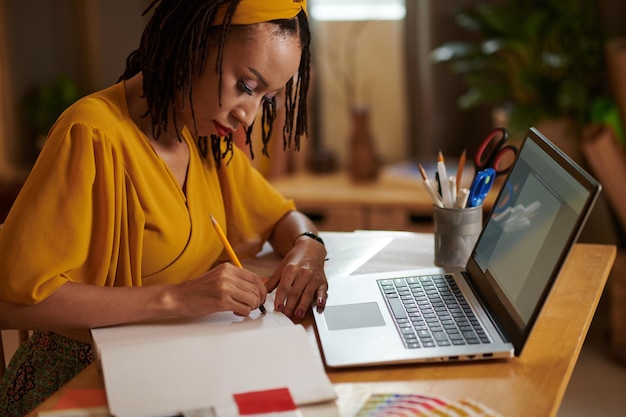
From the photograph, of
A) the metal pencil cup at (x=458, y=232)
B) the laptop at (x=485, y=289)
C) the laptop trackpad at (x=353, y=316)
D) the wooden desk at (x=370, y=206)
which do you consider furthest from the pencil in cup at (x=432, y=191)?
the wooden desk at (x=370, y=206)

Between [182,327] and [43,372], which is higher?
[182,327]

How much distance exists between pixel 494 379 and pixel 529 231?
0.24 meters

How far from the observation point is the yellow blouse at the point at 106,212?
1.21m

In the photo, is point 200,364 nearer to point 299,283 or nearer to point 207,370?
point 207,370

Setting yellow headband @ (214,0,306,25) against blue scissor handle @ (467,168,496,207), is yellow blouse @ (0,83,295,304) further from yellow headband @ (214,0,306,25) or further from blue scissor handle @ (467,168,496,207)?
blue scissor handle @ (467,168,496,207)

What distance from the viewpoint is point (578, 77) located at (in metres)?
3.13

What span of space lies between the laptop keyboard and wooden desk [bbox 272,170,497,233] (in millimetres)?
1645

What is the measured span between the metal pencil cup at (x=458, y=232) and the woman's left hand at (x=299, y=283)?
21 cm

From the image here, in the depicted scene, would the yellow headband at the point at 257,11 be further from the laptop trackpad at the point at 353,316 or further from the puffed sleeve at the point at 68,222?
the laptop trackpad at the point at 353,316

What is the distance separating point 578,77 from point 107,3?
6.51 ft

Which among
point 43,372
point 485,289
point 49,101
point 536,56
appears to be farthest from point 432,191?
point 49,101

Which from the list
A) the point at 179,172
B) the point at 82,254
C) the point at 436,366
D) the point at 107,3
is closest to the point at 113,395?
the point at 82,254

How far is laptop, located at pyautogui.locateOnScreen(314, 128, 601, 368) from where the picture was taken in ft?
3.72

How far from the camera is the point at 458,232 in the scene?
4.94 feet
